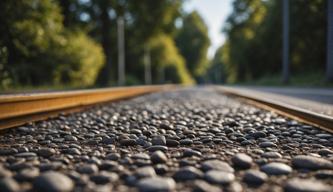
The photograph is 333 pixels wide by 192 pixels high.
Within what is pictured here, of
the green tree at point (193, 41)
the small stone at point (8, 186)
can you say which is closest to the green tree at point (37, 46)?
the small stone at point (8, 186)

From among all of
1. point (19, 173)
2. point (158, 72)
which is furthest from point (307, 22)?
point (19, 173)

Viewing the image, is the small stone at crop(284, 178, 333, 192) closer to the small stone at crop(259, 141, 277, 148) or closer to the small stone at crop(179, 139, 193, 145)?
the small stone at crop(259, 141, 277, 148)

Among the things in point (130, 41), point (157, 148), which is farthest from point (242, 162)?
point (130, 41)

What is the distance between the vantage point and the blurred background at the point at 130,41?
1347cm

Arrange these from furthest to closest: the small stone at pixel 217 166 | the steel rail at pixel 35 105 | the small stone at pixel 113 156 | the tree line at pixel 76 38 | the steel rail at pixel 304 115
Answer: the tree line at pixel 76 38 < the steel rail at pixel 35 105 < the steel rail at pixel 304 115 < the small stone at pixel 113 156 < the small stone at pixel 217 166

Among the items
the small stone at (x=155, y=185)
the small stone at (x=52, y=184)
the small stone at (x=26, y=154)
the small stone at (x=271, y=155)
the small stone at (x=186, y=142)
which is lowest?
the small stone at (x=186, y=142)

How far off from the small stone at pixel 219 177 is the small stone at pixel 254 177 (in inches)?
2.7

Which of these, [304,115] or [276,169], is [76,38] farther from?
[276,169]

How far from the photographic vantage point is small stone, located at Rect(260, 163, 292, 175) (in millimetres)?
1629

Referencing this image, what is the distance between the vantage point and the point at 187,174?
1568mm

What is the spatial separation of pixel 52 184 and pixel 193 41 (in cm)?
7459

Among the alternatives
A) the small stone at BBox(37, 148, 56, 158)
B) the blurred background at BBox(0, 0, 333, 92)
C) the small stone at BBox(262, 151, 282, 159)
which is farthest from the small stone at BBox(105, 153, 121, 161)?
the blurred background at BBox(0, 0, 333, 92)

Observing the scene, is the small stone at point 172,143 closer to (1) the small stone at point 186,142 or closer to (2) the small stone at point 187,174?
(1) the small stone at point 186,142

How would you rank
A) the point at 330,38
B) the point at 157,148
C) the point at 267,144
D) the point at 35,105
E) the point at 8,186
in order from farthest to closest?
the point at 330,38 < the point at 35,105 < the point at 267,144 < the point at 157,148 < the point at 8,186
